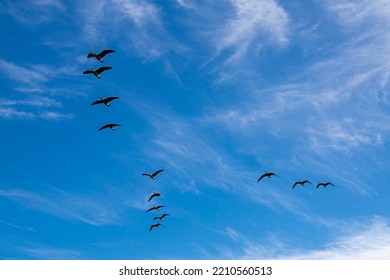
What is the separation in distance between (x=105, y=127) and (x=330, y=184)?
41.3 m

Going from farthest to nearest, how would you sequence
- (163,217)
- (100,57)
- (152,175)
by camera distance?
1. (163,217)
2. (152,175)
3. (100,57)

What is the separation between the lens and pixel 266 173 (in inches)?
3346

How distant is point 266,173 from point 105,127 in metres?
28.0

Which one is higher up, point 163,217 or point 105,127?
point 105,127

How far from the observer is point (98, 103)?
72.0m
